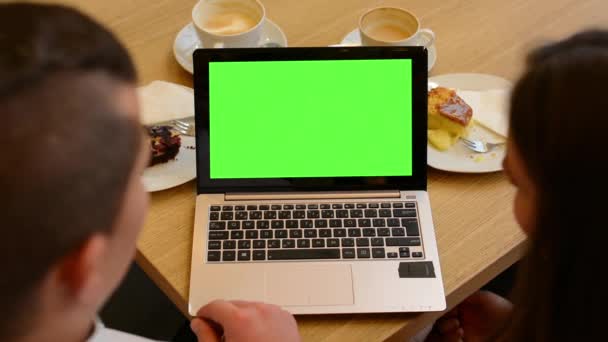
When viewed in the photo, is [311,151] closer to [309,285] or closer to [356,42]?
[309,285]

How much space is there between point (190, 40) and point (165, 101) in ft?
0.53

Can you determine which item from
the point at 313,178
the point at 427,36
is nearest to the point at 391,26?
the point at 427,36

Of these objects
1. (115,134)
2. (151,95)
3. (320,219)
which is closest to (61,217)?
(115,134)

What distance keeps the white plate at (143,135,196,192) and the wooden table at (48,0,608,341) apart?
13mm

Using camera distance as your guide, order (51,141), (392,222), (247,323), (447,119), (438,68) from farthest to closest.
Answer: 1. (438,68)
2. (447,119)
3. (392,222)
4. (247,323)
5. (51,141)

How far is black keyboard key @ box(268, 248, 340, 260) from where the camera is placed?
777 millimetres

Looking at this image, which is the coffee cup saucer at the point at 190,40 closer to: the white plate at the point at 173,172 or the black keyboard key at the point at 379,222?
the white plate at the point at 173,172

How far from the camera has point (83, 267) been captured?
49cm

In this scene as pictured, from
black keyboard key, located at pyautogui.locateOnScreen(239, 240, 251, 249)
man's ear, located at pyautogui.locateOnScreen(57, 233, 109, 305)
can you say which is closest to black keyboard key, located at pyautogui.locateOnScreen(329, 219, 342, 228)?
black keyboard key, located at pyautogui.locateOnScreen(239, 240, 251, 249)

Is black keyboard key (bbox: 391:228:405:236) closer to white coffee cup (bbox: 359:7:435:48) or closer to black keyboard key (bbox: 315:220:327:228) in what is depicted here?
black keyboard key (bbox: 315:220:327:228)

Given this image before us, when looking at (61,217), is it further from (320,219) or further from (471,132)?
(471,132)

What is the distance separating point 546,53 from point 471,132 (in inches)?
14.0

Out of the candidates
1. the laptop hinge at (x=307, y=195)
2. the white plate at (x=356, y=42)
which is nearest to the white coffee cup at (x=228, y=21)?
the white plate at (x=356, y=42)

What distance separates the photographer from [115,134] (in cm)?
49
